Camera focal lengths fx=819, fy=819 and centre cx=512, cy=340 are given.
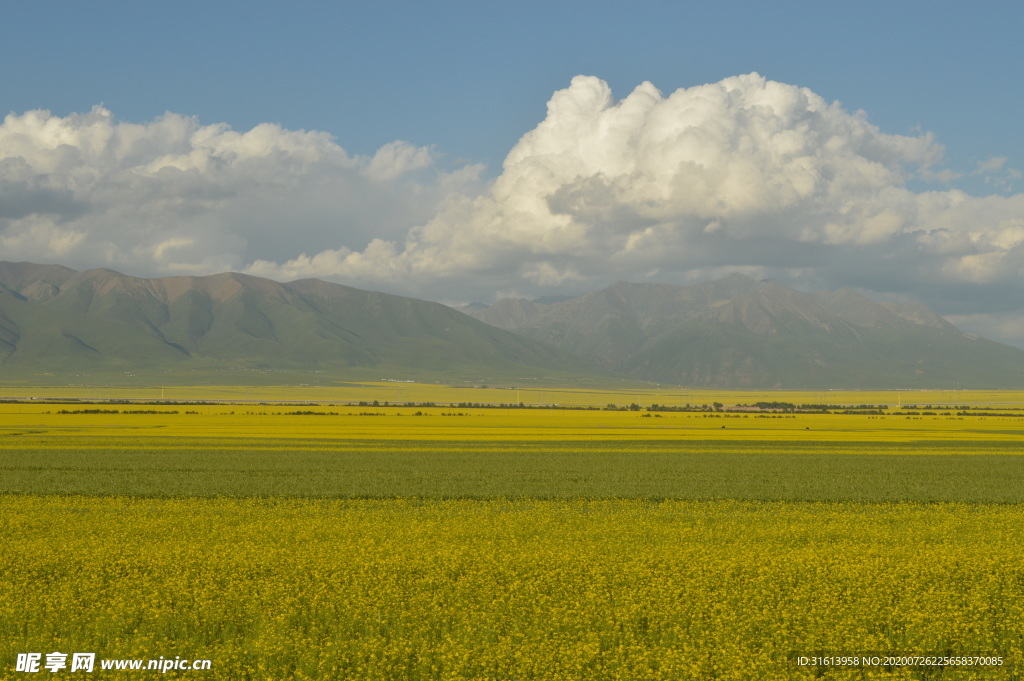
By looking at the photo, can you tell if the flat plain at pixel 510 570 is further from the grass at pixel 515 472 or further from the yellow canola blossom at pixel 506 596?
the grass at pixel 515 472

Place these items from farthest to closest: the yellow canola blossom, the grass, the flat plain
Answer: the grass → the flat plain → the yellow canola blossom

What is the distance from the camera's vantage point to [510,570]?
19.0 m

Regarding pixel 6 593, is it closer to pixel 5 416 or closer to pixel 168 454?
pixel 168 454

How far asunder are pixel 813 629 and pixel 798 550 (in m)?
7.88

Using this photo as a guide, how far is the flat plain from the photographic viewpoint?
13727mm

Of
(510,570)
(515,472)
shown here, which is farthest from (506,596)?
(515,472)

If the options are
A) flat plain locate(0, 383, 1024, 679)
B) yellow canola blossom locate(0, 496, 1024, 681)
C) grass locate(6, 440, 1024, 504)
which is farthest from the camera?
grass locate(6, 440, 1024, 504)

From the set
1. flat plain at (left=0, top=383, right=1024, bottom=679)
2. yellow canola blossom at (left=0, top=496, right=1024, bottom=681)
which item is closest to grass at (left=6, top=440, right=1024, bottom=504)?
flat plain at (left=0, top=383, right=1024, bottom=679)

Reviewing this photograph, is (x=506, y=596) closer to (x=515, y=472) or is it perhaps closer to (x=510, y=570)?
(x=510, y=570)

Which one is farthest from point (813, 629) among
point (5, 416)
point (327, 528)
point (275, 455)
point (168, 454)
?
point (5, 416)

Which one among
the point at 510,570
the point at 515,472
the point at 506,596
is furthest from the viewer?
the point at 515,472

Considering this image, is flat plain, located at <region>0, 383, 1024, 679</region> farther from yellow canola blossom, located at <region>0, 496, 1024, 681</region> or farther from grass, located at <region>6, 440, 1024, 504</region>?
grass, located at <region>6, 440, 1024, 504</region>

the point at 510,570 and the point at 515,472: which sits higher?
the point at 510,570

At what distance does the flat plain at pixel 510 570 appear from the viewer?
13.7m
